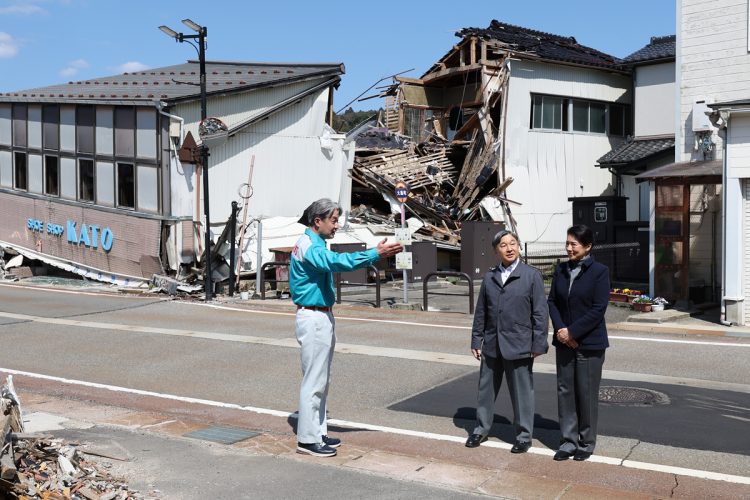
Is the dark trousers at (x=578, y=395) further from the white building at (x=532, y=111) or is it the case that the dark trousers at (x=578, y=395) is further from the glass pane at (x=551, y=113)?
the glass pane at (x=551, y=113)

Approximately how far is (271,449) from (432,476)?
4.96ft

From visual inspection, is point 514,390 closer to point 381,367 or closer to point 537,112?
point 381,367

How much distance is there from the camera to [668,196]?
1609 cm

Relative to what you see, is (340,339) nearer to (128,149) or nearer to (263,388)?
(263,388)

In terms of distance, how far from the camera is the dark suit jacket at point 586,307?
6.38 metres

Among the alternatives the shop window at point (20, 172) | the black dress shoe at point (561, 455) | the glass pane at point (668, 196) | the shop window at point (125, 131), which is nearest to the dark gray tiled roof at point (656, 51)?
the glass pane at point (668, 196)

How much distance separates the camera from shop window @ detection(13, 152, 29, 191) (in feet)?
88.6

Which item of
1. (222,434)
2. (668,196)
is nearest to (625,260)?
(668,196)

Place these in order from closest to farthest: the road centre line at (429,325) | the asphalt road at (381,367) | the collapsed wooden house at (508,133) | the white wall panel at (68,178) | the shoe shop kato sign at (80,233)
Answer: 1. the asphalt road at (381,367)
2. the road centre line at (429,325)
3. the shoe shop kato sign at (80,233)
4. the white wall panel at (68,178)
5. the collapsed wooden house at (508,133)

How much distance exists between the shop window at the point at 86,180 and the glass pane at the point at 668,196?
1601cm

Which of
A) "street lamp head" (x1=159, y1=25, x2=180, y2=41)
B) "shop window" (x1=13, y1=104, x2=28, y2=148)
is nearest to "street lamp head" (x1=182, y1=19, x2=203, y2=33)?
"street lamp head" (x1=159, y1=25, x2=180, y2=41)

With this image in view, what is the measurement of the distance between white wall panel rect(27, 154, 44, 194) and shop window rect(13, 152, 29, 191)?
0.24 m

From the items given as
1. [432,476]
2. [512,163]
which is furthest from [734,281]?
[512,163]

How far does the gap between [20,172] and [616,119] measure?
823 inches
